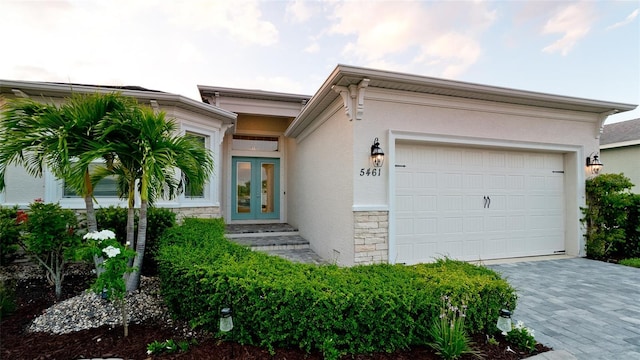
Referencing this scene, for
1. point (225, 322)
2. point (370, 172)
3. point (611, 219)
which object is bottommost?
point (225, 322)

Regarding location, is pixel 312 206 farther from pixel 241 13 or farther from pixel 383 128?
pixel 241 13

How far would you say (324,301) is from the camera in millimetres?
1951

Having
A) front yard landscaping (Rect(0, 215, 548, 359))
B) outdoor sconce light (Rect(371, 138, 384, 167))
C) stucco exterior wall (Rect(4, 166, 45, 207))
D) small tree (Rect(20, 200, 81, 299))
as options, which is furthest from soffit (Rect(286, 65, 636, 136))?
stucco exterior wall (Rect(4, 166, 45, 207))

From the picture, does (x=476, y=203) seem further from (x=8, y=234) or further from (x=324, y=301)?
(x=8, y=234)

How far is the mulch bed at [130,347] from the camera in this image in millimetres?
1963

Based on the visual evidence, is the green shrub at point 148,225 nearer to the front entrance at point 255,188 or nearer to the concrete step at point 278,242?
the concrete step at point 278,242

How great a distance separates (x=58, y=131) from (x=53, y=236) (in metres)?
1.47

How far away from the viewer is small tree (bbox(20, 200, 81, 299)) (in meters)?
3.22

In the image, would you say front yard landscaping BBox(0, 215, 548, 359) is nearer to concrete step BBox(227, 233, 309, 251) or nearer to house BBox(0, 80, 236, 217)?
house BBox(0, 80, 236, 217)

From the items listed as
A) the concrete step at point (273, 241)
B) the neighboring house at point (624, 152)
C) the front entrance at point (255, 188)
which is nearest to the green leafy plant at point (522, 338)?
the concrete step at point (273, 241)

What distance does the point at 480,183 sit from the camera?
539cm

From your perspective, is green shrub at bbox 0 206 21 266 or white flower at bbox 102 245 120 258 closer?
white flower at bbox 102 245 120 258

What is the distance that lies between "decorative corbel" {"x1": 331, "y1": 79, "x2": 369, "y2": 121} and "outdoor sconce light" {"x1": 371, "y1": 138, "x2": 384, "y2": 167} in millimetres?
521

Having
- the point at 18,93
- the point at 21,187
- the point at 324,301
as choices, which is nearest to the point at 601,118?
the point at 324,301
